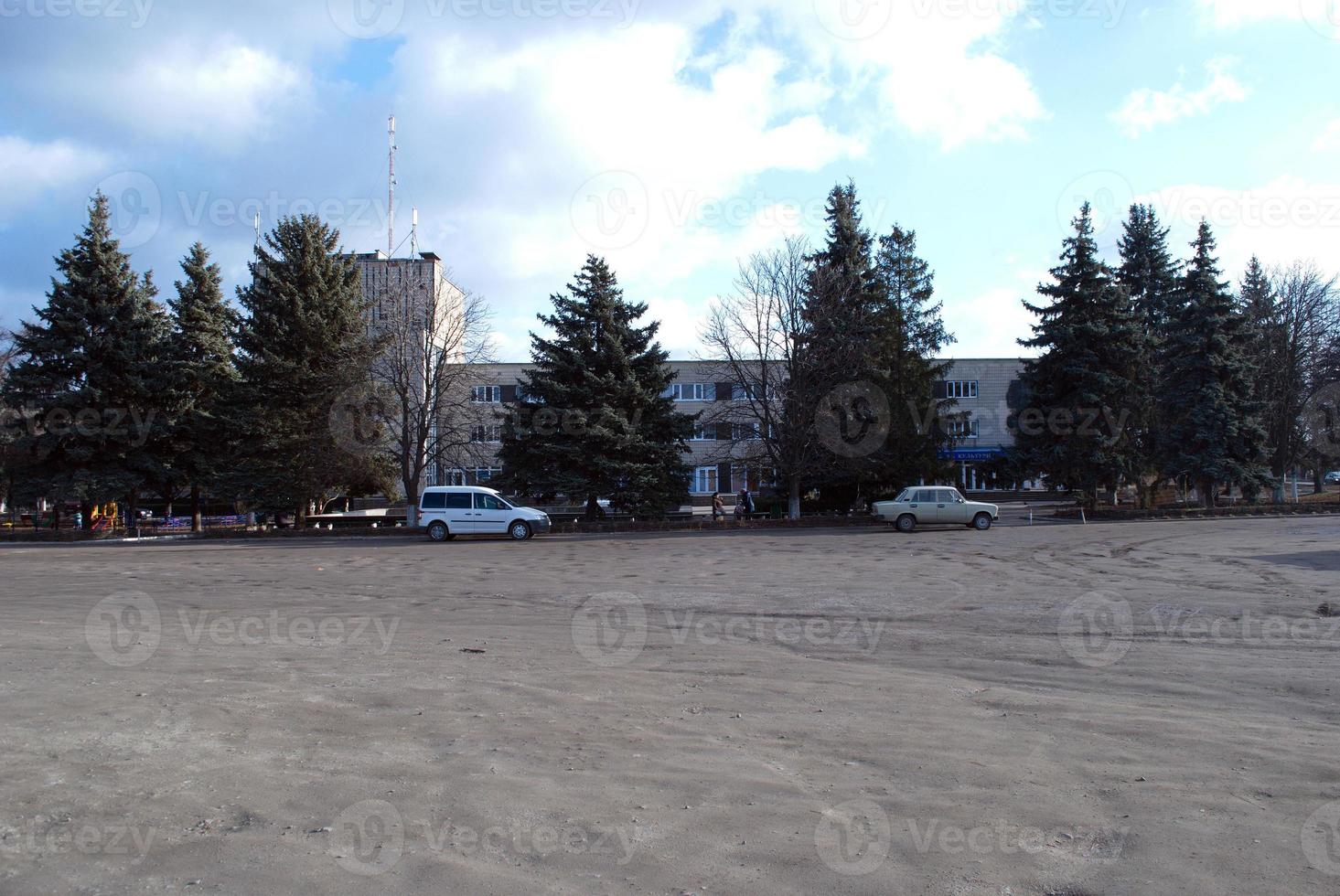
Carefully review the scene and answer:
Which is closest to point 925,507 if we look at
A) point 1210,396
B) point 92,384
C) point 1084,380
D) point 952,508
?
point 952,508

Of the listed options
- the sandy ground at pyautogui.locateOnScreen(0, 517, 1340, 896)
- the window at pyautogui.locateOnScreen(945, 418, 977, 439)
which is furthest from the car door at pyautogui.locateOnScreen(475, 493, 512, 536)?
the window at pyautogui.locateOnScreen(945, 418, 977, 439)

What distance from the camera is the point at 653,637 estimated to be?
35.7 feet

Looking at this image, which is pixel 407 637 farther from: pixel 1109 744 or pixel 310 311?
pixel 310 311

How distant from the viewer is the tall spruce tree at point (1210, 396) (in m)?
37.5

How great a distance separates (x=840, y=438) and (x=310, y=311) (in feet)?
80.9

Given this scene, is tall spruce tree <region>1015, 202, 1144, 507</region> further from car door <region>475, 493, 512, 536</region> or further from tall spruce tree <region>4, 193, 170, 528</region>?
tall spruce tree <region>4, 193, 170, 528</region>

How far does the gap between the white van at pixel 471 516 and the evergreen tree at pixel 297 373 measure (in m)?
7.57

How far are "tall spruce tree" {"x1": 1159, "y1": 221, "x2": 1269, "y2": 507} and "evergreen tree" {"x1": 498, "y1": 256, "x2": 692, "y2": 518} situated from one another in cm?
2240

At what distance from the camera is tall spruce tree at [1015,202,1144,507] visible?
37750mm

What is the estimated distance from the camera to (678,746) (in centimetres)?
621

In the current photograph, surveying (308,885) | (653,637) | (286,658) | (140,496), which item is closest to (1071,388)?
(653,637)

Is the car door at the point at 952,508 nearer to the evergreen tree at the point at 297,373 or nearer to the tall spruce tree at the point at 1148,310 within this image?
the tall spruce tree at the point at 1148,310

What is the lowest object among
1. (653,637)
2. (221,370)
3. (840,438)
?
(653,637)

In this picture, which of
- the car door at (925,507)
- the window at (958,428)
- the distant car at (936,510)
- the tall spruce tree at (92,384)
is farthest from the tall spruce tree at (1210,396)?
the tall spruce tree at (92,384)
